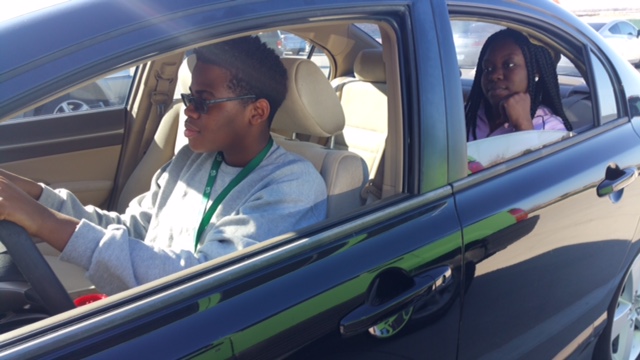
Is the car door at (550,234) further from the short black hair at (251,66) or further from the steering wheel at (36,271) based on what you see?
the steering wheel at (36,271)

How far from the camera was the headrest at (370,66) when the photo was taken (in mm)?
2926

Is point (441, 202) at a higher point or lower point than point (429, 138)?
lower

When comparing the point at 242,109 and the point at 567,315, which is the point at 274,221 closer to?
the point at 242,109

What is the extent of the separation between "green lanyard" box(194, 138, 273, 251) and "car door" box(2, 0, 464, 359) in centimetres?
43

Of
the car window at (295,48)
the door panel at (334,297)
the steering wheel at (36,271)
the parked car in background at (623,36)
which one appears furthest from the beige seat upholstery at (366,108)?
the parked car in background at (623,36)

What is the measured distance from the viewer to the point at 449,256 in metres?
1.81

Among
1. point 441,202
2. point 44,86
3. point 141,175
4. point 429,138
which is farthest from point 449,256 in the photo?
point 141,175

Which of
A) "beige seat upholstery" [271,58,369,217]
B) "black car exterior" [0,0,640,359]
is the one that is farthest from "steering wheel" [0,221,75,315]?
"beige seat upholstery" [271,58,369,217]

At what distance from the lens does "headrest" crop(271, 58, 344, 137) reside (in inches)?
91.4

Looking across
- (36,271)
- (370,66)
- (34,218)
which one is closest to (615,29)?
(370,66)

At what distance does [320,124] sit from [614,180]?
1.04 meters

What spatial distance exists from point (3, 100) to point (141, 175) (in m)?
2.23

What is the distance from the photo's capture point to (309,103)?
92.0 inches

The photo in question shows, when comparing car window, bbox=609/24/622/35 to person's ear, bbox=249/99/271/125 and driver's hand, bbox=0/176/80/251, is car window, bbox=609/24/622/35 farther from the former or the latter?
driver's hand, bbox=0/176/80/251
